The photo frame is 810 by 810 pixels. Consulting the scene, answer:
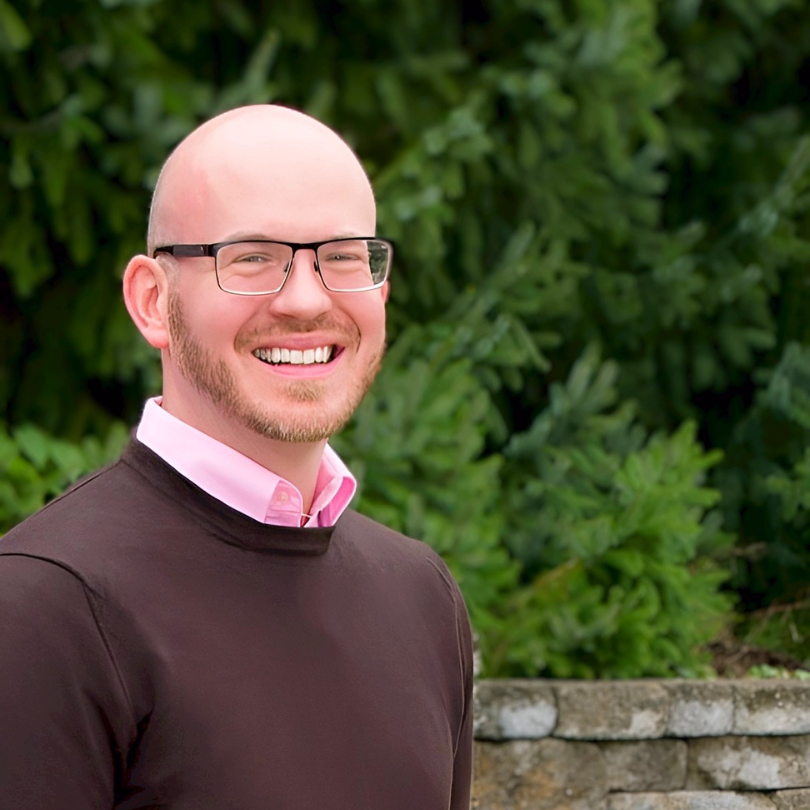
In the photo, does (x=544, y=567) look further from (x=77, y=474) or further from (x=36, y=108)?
(x=36, y=108)

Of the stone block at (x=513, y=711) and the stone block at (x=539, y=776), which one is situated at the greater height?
the stone block at (x=513, y=711)

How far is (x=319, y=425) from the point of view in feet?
5.55

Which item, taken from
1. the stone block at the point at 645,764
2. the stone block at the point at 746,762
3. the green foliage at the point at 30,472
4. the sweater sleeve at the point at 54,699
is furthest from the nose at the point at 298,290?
the stone block at the point at 746,762

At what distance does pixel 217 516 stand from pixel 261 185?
0.42 m

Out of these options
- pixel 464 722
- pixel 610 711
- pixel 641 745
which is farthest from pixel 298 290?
pixel 641 745

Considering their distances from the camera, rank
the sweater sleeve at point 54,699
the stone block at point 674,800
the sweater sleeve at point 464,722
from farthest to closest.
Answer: the stone block at point 674,800
the sweater sleeve at point 464,722
the sweater sleeve at point 54,699

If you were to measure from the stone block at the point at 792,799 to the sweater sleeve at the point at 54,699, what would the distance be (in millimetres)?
2483

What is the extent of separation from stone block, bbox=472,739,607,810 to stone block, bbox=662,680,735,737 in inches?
9.6

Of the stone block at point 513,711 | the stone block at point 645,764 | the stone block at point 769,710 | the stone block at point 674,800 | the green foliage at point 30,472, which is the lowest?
the stone block at point 674,800

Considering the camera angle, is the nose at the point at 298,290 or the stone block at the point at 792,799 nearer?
the nose at the point at 298,290

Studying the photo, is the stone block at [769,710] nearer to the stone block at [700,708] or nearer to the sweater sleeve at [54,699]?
the stone block at [700,708]

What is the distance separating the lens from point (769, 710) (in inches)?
143

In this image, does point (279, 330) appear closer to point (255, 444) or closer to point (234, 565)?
point (255, 444)

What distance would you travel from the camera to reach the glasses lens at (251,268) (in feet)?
5.35
